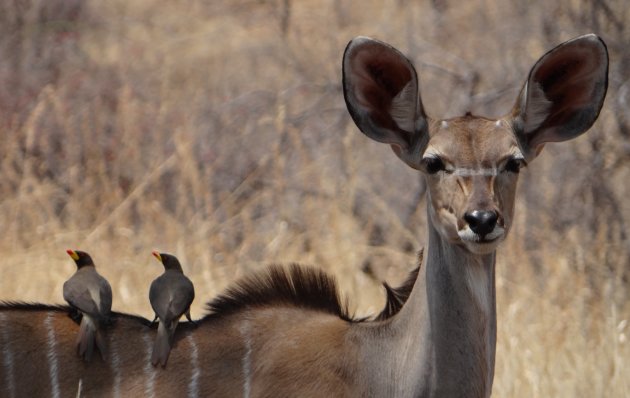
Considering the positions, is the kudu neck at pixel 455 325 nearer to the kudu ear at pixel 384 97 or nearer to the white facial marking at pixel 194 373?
the kudu ear at pixel 384 97

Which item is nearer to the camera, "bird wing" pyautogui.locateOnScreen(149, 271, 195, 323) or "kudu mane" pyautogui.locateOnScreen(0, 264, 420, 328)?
"bird wing" pyautogui.locateOnScreen(149, 271, 195, 323)

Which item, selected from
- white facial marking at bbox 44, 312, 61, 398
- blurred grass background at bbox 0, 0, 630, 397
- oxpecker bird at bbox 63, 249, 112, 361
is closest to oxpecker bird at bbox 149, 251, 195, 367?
oxpecker bird at bbox 63, 249, 112, 361

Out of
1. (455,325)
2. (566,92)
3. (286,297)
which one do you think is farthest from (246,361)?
(566,92)

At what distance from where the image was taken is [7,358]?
337 cm

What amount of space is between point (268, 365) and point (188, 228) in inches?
131

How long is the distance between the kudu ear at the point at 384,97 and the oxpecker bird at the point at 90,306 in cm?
81

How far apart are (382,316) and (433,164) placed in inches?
20.4

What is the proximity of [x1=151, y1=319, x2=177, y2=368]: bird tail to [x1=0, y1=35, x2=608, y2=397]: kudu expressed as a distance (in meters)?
0.02

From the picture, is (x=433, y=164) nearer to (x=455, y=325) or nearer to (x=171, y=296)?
(x=455, y=325)

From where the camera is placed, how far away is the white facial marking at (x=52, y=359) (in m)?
3.32

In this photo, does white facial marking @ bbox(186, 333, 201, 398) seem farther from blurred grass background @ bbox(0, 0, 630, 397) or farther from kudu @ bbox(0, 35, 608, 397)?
Result: blurred grass background @ bbox(0, 0, 630, 397)

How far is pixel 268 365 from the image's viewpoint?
3348 millimetres

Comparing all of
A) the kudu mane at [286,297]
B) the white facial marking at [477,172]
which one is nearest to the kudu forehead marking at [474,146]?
the white facial marking at [477,172]

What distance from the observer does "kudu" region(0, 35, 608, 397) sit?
317 centimetres
